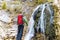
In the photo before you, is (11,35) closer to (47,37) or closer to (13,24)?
(13,24)

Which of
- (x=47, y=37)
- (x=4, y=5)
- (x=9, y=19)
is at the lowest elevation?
(x=47, y=37)

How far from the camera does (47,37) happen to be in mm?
7352

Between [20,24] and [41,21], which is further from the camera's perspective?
[41,21]

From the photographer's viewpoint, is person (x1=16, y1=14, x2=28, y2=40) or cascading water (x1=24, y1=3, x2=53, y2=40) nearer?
person (x1=16, y1=14, x2=28, y2=40)

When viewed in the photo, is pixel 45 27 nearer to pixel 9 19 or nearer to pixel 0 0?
pixel 9 19

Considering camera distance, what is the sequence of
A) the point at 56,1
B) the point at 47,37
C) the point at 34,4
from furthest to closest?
the point at 34,4, the point at 56,1, the point at 47,37

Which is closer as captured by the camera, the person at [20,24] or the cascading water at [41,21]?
the person at [20,24]

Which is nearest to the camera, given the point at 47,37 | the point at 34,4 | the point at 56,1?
the point at 47,37

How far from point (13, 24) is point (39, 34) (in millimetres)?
1245

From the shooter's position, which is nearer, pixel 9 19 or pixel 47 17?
pixel 47 17

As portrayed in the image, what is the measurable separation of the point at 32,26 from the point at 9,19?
1.20m

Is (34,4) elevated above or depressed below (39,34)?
above

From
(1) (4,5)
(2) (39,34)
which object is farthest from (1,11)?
(2) (39,34)

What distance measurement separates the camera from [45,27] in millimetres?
7430
